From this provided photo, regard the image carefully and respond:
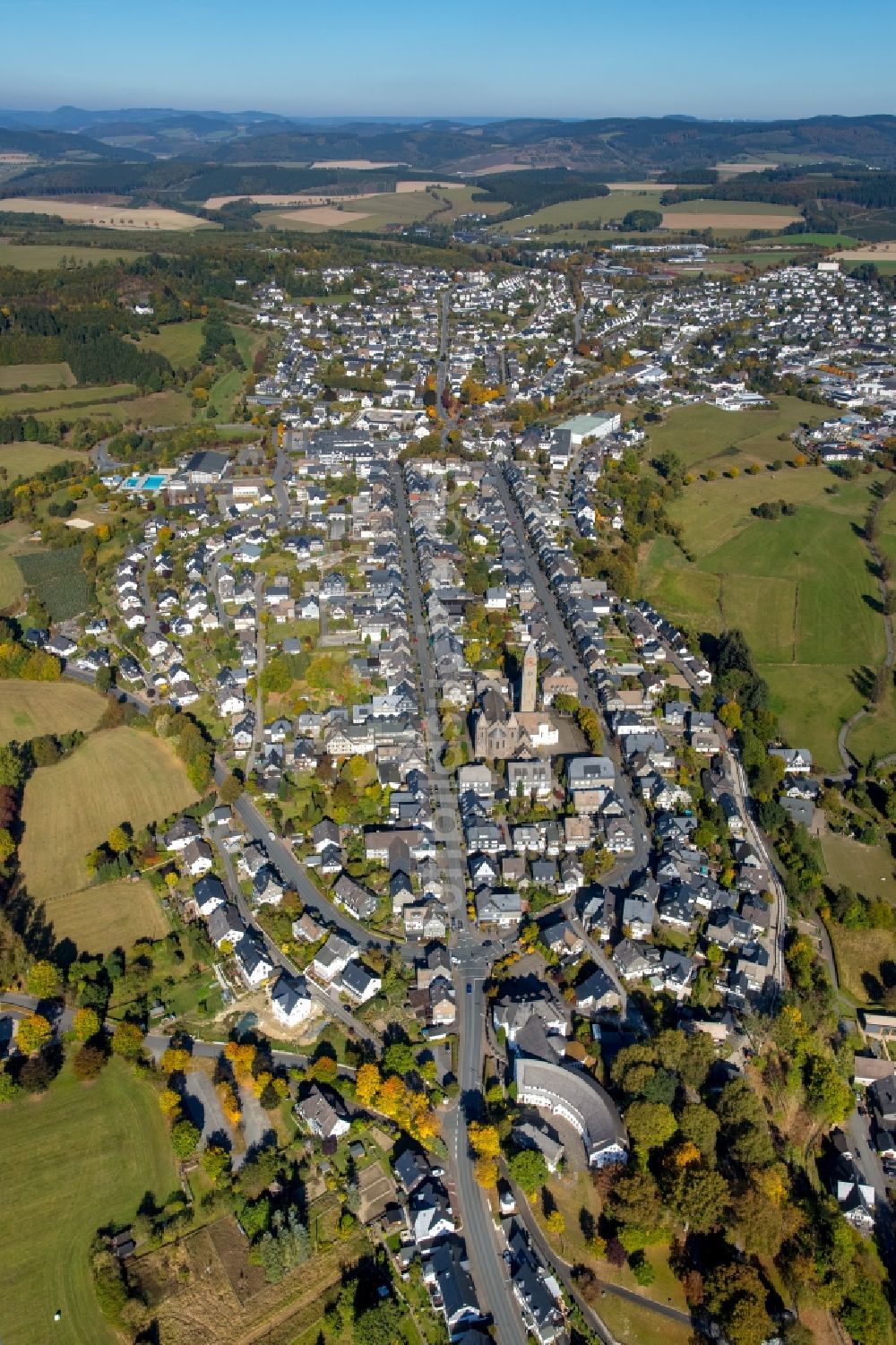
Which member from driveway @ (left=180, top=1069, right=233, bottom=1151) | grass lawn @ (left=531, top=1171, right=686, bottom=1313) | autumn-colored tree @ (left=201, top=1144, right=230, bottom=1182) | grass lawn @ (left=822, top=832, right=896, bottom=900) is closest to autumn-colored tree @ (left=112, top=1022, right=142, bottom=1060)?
driveway @ (left=180, top=1069, right=233, bottom=1151)

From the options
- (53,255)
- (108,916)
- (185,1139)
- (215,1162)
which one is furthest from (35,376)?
(215,1162)

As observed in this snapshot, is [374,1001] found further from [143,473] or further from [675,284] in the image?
[675,284]

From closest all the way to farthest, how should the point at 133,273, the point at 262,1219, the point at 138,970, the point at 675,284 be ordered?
1. the point at 262,1219
2. the point at 138,970
3. the point at 133,273
4. the point at 675,284

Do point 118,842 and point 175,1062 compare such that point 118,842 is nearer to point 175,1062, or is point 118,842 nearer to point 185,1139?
point 175,1062

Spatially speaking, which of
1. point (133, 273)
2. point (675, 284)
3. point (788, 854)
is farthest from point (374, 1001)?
point (675, 284)

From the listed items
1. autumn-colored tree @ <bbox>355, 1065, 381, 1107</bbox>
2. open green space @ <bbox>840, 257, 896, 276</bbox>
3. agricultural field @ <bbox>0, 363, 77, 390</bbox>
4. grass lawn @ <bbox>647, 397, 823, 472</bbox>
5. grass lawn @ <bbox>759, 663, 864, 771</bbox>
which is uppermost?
open green space @ <bbox>840, 257, 896, 276</bbox>

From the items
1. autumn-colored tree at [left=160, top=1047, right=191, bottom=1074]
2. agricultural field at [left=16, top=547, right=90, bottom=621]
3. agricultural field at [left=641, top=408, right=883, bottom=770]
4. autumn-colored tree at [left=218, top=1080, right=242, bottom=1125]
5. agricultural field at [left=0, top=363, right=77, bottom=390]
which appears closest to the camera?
autumn-colored tree at [left=218, top=1080, right=242, bottom=1125]

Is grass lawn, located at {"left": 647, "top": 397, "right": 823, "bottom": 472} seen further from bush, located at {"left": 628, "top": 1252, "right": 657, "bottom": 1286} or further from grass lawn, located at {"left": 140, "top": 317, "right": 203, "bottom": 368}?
bush, located at {"left": 628, "top": 1252, "right": 657, "bottom": 1286}
